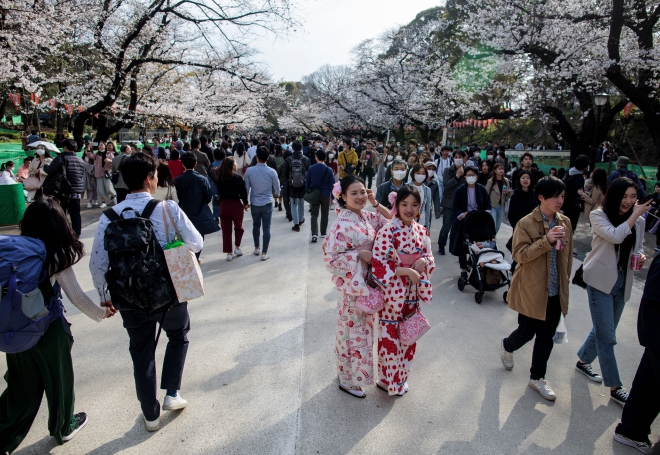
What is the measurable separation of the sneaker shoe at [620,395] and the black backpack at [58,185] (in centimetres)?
757

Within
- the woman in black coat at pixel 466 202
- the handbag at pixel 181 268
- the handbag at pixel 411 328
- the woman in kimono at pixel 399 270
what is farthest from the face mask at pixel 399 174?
the handbag at pixel 181 268

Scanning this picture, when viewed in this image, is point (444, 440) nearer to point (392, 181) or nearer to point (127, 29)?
point (392, 181)

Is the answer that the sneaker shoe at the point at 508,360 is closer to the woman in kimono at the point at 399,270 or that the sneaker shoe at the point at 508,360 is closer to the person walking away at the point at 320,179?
the woman in kimono at the point at 399,270

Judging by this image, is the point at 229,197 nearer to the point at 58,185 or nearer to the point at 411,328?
the point at 58,185

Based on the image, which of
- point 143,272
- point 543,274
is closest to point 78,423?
point 143,272

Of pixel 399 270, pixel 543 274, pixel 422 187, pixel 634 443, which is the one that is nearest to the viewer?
pixel 634 443

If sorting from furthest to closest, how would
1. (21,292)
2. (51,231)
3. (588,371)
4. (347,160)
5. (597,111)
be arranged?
1. (597,111)
2. (347,160)
3. (588,371)
4. (51,231)
5. (21,292)

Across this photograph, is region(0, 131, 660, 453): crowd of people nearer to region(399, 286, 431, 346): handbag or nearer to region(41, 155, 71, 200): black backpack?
region(399, 286, 431, 346): handbag

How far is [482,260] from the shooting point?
5.14 metres

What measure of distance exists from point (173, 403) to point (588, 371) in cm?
331

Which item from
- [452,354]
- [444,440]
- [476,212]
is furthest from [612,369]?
[476,212]

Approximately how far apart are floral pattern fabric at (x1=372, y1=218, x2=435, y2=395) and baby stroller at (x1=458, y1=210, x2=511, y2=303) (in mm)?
2390

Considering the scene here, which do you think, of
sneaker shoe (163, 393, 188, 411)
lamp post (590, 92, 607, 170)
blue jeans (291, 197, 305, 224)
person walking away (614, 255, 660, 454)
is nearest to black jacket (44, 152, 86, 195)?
blue jeans (291, 197, 305, 224)

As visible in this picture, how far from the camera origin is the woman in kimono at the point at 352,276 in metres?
2.92
